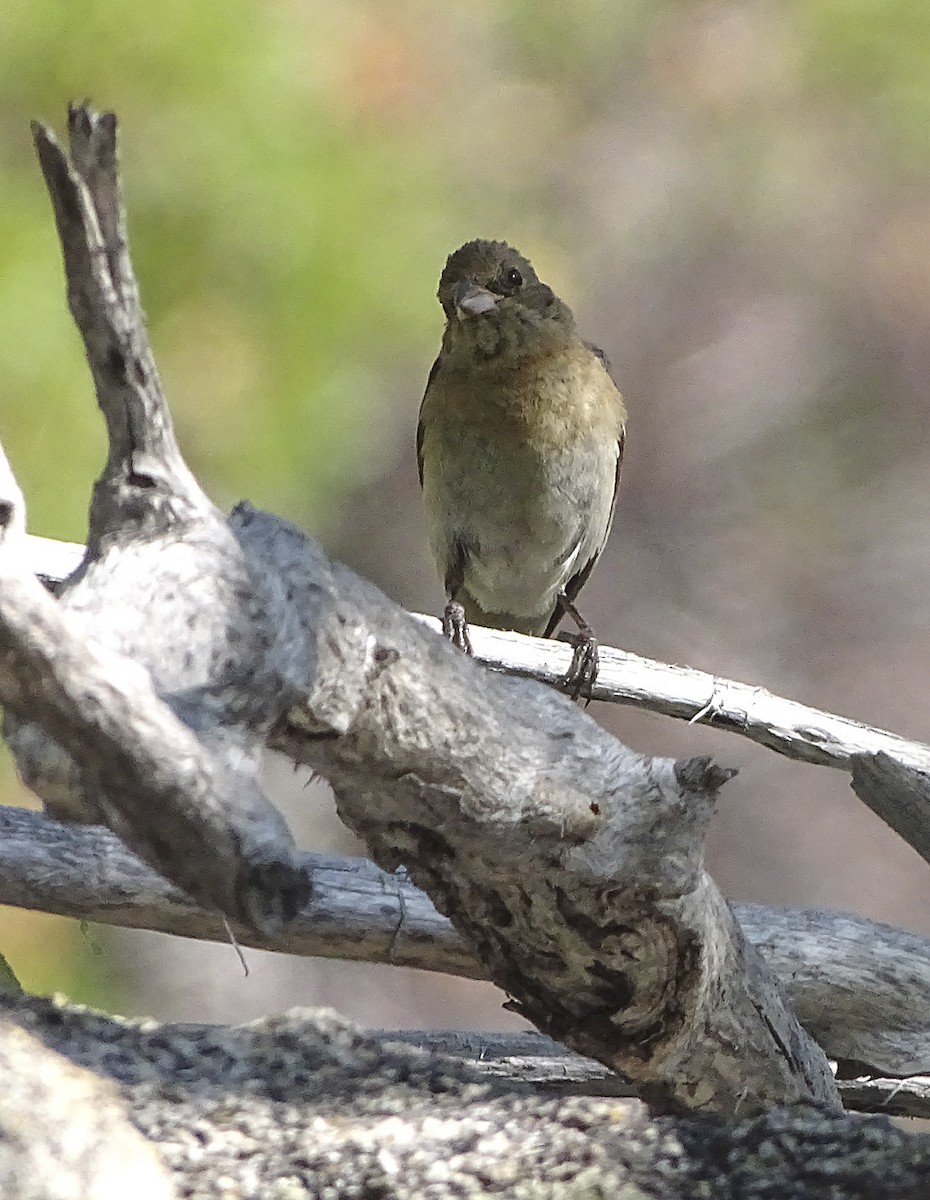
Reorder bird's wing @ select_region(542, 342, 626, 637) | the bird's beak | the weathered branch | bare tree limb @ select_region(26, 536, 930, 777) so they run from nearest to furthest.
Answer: the weathered branch → bare tree limb @ select_region(26, 536, 930, 777) → the bird's beak → bird's wing @ select_region(542, 342, 626, 637)

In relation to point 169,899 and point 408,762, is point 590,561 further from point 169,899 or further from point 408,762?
point 408,762

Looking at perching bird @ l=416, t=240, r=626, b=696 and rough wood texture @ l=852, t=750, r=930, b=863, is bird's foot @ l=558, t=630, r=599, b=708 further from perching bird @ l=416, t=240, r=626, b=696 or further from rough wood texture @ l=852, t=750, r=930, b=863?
rough wood texture @ l=852, t=750, r=930, b=863

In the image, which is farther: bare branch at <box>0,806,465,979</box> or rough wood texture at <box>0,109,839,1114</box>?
bare branch at <box>0,806,465,979</box>

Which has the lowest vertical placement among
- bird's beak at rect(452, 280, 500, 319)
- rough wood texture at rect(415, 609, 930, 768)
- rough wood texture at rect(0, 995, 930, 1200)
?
rough wood texture at rect(0, 995, 930, 1200)

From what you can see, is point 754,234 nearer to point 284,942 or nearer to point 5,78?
point 5,78

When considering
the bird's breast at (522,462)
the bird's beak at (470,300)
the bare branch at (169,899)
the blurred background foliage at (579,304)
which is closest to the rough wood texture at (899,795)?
the bare branch at (169,899)

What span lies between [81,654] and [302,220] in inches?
112

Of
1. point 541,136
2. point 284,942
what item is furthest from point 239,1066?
point 541,136

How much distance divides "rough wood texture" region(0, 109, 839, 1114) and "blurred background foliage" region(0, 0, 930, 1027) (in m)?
1.81

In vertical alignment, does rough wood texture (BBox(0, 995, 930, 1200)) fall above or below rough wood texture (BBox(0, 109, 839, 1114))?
below

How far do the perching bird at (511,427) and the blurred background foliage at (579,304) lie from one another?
1.62ft

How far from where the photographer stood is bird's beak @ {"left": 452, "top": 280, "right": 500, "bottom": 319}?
317 cm

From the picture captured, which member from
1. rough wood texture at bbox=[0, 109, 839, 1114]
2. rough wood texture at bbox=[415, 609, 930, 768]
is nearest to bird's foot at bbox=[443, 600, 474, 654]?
rough wood texture at bbox=[415, 609, 930, 768]

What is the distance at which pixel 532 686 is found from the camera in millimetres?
1563
